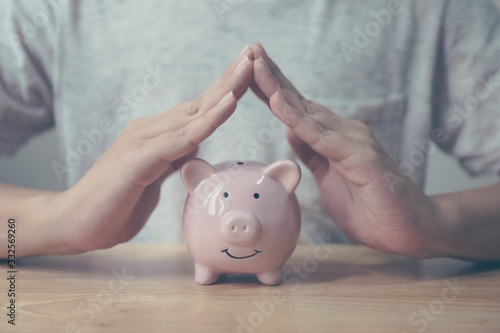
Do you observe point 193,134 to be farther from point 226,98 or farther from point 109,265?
point 109,265

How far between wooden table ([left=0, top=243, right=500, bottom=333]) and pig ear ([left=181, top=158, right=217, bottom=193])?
144 mm

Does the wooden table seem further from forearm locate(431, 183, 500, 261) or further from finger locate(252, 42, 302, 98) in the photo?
finger locate(252, 42, 302, 98)

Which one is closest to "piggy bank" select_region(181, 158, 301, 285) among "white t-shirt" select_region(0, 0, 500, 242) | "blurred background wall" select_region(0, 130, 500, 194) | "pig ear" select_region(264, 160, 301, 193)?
"pig ear" select_region(264, 160, 301, 193)

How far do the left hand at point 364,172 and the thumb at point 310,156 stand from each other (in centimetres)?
10

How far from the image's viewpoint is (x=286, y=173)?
692mm

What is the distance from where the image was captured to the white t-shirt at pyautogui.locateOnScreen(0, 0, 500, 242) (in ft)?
3.90

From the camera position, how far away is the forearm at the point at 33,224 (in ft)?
2.55

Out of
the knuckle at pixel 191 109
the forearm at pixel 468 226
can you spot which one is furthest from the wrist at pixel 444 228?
the knuckle at pixel 191 109

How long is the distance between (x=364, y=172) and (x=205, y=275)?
269 millimetres

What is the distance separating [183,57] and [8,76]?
42cm

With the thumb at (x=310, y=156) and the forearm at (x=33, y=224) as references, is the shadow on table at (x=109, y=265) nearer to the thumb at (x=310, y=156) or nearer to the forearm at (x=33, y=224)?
the forearm at (x=33, y=224)

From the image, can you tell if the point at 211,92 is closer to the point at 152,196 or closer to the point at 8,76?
the point at 152,196

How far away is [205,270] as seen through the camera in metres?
0.69

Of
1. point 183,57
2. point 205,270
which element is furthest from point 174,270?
point 183,57
